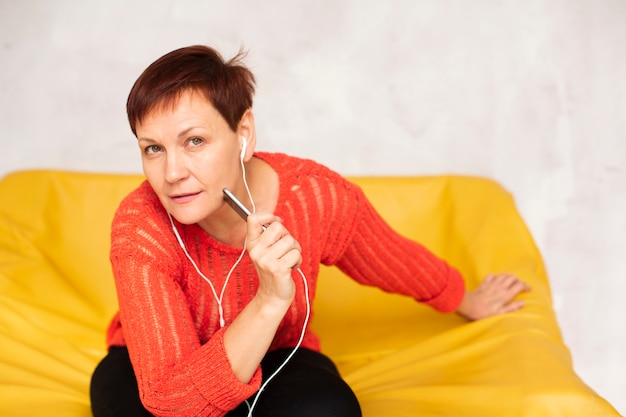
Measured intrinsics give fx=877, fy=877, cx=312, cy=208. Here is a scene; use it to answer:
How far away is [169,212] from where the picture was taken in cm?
169

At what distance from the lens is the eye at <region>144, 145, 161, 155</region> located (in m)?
1.66

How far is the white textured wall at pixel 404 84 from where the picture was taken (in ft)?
9.68

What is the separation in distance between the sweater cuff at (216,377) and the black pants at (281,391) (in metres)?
0.10

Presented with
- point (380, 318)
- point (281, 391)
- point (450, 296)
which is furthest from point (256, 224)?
point (380, 318)

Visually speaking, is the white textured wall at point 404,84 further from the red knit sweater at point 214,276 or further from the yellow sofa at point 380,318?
the red knit sweater at point 214,276

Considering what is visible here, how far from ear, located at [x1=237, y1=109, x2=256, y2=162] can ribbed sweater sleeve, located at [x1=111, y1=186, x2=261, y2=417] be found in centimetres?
24

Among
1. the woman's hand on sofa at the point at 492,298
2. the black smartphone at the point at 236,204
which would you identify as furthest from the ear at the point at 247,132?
the woman's hand on sofa at the point at 492,298

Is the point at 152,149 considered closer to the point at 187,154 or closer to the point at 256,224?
the point at 187,154

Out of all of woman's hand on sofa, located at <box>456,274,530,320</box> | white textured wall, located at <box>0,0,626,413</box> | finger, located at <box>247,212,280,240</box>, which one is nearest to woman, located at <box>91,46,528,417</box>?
finger, located at <box>247,212,280,240</box>

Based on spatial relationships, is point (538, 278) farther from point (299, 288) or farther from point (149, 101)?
point (149, 101)

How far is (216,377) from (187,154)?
415 millimetres

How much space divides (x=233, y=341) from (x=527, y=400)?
587 mm

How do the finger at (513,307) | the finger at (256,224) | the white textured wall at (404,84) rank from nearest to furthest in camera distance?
the finger at (256,224)
the finger at (513,307)
the white textured wall at (404,84)

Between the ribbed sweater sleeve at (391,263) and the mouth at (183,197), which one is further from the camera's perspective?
the ribbed sweater sleeve at (391,263)
